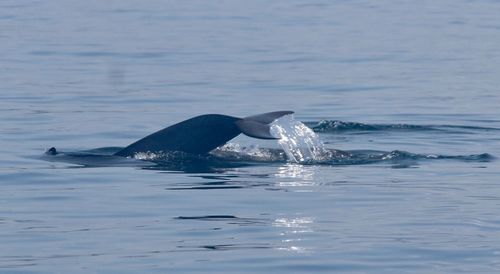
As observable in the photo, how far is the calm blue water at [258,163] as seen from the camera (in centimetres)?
939

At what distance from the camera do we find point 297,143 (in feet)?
47.2

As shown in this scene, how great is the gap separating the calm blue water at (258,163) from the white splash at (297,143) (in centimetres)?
32

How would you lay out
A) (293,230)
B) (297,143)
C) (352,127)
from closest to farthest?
(293,230), (297,143), (352,127)

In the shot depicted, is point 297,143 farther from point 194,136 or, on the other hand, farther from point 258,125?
point 258,125

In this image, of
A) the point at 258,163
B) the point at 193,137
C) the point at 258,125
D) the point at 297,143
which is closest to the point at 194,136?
the point at 193,137

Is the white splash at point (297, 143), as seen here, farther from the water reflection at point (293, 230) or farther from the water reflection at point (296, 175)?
the water reflection at point (293, 230)

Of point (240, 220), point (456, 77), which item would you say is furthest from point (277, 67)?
point (240, 220)

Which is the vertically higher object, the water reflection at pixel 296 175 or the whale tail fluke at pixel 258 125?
the whale tail fluke at pixel 258 125

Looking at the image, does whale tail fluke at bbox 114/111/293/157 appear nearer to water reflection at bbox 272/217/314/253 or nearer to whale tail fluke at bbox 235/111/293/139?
whale tail fluke at bbox 235/111/293/139

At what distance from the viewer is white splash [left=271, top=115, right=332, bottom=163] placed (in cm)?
1380

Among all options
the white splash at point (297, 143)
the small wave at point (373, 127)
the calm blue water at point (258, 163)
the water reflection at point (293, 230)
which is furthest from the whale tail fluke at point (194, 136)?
the small wave at point (373, 127)

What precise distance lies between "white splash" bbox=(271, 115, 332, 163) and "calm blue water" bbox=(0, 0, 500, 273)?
1.04ft

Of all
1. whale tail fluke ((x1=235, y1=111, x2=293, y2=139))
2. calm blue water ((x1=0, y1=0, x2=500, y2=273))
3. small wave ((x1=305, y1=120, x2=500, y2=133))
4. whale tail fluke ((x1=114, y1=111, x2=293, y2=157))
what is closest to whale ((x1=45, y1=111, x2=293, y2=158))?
whale tail fluke ((x1=114, y1=111, x2=293, y2=157))

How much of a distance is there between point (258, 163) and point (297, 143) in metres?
0.92
